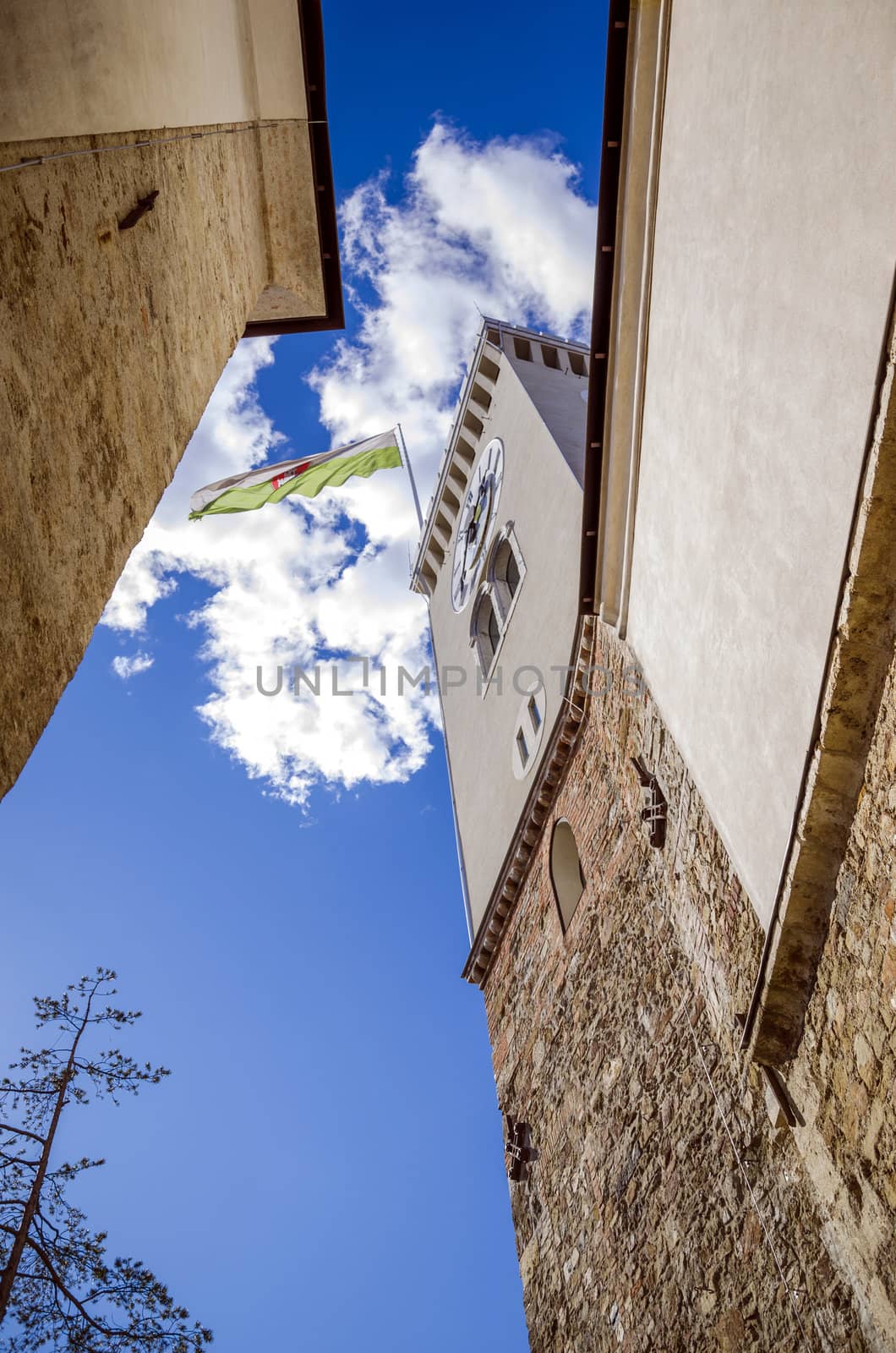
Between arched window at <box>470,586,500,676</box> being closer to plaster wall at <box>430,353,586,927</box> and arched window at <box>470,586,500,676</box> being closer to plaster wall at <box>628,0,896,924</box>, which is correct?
plaster wall at <box>430,353,586,927</box>

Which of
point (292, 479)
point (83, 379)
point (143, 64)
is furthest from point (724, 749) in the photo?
point (292, 479)

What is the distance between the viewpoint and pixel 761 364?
18.7 feet

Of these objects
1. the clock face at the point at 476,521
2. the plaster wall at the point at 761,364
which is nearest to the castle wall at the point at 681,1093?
the plaster wall at the point at 761,364

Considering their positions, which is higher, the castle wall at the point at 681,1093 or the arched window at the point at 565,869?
the arched window at the point at 565,869

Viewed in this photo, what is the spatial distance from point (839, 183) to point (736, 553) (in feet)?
7.10

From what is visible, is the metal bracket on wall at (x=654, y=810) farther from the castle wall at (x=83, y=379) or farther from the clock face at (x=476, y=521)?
the clock face at (x=476, y=521)

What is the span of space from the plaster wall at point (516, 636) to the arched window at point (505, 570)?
0.23 m

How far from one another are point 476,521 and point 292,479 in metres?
8.19

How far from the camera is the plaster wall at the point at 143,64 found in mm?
3475

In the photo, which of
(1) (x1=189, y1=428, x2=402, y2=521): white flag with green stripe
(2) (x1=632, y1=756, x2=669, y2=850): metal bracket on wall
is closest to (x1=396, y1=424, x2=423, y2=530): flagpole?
(1) (x1=189, y1=428, x2=402, y2=521): white flag with green stripe

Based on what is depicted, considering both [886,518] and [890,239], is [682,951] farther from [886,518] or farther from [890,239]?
[890,239]

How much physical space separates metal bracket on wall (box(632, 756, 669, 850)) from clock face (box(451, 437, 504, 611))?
1018 centimetres

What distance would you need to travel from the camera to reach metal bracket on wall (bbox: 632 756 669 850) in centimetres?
760

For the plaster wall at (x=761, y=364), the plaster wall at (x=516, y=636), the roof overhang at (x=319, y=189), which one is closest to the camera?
the plaster wall at (x=761, y=364)
